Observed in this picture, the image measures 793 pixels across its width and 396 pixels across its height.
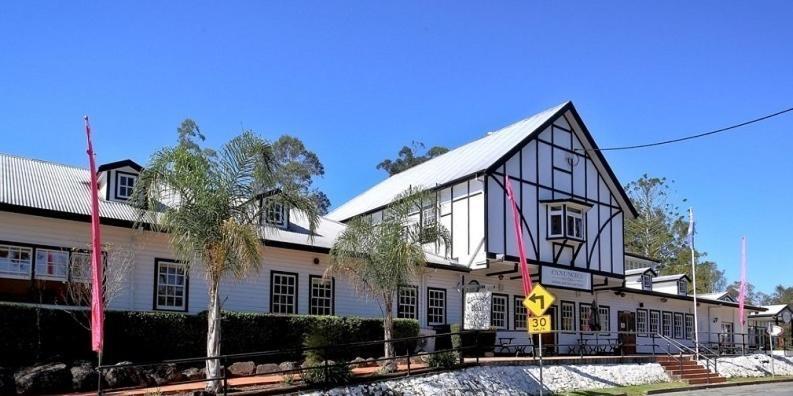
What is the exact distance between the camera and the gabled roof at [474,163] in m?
30.3

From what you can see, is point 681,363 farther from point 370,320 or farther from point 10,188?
point 10,188

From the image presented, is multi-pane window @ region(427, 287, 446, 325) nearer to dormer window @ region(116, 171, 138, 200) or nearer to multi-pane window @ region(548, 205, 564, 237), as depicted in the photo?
multi-pane window @ region(548, 205, 564, 237)

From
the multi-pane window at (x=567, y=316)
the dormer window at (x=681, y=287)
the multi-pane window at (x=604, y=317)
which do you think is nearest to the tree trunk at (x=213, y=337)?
the multi-pane window at (x=567, y=316)

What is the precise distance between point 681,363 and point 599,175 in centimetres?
911

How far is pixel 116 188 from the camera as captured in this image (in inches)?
843

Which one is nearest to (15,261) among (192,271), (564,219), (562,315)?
(192,271)

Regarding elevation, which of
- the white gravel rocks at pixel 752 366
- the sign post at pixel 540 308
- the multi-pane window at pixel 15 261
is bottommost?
the white gravel rocks at pixel 752 366

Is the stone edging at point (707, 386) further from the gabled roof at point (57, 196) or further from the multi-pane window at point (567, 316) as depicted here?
the gabled roof at point (57, 196)

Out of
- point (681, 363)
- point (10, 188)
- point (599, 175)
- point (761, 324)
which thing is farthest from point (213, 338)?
point (761, 324)

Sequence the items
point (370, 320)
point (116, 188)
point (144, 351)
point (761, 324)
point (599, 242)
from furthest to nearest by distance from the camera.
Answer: point (761, 324)
point (599, 242)
point (370, 320)
point (116, 188)
point (144, 351)

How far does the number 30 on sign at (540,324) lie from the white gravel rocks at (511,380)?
2.81 metres

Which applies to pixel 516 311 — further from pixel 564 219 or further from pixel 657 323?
pixel 657 323

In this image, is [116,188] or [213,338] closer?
[213,338]

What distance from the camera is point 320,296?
24.5m
